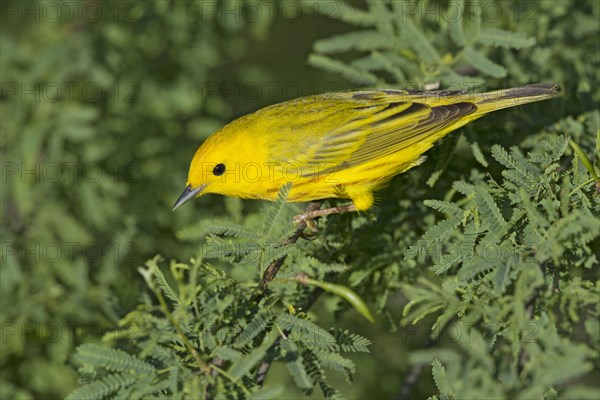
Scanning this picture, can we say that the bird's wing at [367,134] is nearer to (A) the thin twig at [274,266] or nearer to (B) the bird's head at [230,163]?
(B) the bird's head at [230,163]

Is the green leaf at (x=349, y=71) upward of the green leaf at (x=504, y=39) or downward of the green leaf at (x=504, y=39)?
downward

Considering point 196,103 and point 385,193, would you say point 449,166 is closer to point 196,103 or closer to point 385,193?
point 385,193

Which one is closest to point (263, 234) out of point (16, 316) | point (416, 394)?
point (16, 316)

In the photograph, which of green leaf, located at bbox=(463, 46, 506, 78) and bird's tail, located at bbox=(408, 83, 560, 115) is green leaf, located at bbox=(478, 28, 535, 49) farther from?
bird's tail, located at bbox=(408, 83, 560, 115)

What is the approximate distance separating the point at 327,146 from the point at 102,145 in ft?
6.93

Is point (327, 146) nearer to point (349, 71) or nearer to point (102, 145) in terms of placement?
point (349, 71)

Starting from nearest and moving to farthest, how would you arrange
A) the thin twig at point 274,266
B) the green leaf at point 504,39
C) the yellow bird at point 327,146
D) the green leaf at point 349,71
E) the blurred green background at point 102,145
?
the thin twig at point 274,266, the green leaf at point 504,39, the yellow bird at point 327,146, the green leaf at point 349,71, the blurred green background at point 102,145

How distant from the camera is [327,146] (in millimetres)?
4367

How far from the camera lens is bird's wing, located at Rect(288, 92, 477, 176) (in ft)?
13.9

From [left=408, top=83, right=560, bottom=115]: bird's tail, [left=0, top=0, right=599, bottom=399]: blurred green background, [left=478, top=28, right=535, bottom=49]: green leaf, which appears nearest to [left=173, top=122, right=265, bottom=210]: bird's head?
[left=0, top=0, right=599, bottom=399]: blurred green background

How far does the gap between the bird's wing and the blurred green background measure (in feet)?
2.48

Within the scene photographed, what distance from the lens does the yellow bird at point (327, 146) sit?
4.21 meters

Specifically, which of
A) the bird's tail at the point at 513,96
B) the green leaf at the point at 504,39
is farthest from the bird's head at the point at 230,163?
the green leaf at the point at 504,39

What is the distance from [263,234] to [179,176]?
294 cm
